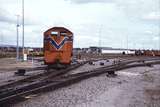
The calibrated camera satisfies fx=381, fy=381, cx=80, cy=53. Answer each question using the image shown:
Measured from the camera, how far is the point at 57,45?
31375 millimetres

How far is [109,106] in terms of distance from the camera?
1234 centimetres

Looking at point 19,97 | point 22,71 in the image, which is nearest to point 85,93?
point 19,97

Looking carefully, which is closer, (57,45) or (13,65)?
(57,45)

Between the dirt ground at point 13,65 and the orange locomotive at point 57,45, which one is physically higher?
the orange locomotive at point 57,45

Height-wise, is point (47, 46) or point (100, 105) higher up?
point (47, 46)

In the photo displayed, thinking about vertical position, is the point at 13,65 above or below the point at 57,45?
below

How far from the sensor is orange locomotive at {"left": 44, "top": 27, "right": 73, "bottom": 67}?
3130 centimetres

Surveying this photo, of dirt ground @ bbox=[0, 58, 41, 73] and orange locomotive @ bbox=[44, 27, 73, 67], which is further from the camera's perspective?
dirt ground @ bbox=[0, 58, 41, 73]

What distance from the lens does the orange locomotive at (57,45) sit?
3130cm

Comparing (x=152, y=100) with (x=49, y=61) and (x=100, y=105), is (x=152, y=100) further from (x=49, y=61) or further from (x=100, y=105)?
(x=49, y=61)

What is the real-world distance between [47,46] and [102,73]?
6.04 meters

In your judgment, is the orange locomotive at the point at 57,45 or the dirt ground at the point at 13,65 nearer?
the orange locomotive at the point at 57,45

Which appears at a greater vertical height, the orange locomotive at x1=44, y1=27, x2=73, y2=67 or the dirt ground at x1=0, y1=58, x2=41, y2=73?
the orange locomotive at x1=44, y1=27, x2=73, y2=67

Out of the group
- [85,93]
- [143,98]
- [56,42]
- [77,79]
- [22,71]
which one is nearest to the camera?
[143,98]
